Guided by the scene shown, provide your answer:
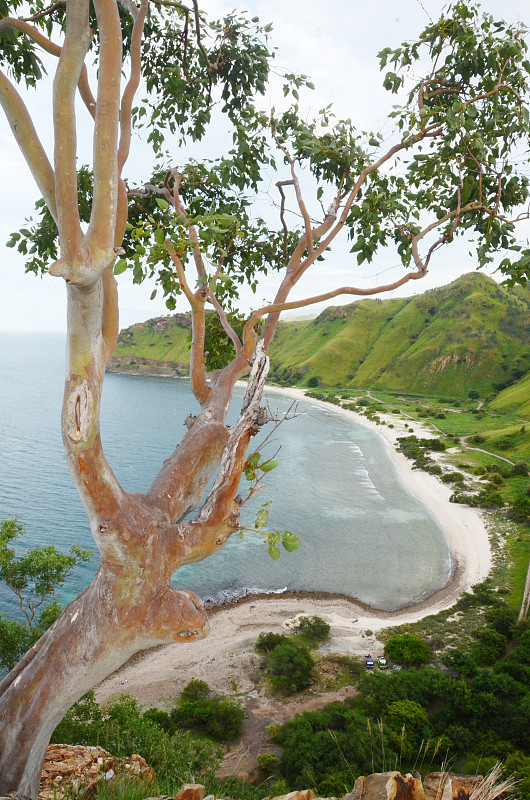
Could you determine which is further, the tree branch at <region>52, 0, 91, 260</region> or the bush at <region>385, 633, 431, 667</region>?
the bush at <region>385, 633, 431, 667</region>

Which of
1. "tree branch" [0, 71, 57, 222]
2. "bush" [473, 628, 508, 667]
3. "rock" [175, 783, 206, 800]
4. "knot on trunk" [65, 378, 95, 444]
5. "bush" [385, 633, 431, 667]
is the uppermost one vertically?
"tree branch" [0, 71, 57, 222]

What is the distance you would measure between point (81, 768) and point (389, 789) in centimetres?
466

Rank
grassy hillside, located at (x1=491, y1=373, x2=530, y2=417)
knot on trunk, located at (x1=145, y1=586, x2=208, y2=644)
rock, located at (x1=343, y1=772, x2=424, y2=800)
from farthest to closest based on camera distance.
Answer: grassy hillside, located at (x1=491, y1=373, x2=530, y2=417) < knot on trunk, located at (x1=145, y1=586, x2=208, y2=644) < rock, located at (x1=343, y1=772, x2=424, y2=800)

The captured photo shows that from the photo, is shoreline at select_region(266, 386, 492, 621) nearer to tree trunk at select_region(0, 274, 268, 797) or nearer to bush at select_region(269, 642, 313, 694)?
bush at select_region(269, 642, 313, 694)

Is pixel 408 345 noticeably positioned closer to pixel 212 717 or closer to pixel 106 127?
pixel 212 717

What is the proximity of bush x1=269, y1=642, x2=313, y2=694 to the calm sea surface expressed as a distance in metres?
9.32

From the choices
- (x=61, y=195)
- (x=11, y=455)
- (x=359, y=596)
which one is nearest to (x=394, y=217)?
(x=61, y=195)

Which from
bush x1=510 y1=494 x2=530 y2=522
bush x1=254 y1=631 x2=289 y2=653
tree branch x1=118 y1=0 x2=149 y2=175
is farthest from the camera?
bush x1=510 y1=494 x2=530 y2=522

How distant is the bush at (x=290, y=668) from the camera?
81.7ft

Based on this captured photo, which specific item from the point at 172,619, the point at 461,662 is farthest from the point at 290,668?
the point at 172,619

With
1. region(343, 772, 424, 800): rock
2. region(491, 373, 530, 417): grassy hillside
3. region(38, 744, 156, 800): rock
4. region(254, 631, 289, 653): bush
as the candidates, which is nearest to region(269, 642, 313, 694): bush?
region(254, 631, 289, 653): bush

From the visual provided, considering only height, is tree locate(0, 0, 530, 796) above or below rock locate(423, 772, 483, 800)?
above

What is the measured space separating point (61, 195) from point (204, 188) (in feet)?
16.3

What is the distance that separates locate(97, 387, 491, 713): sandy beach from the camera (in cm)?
2603
